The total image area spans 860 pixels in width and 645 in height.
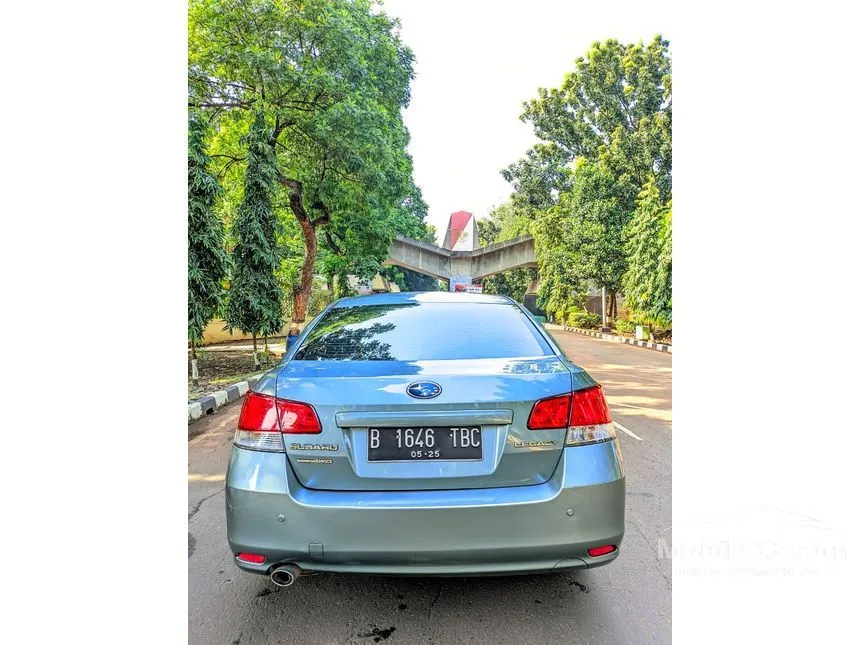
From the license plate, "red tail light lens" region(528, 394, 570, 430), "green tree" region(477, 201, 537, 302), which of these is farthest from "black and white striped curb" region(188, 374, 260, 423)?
"green tree" region(477, 201, 537, 302)

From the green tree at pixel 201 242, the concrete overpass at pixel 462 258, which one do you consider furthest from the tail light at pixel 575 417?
the concrete overpass at pixel 462 258

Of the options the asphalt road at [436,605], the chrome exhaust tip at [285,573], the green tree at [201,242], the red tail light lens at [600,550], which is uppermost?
the green tree at [201,242]

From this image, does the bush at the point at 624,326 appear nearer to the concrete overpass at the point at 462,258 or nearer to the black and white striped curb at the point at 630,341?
the black and white striped curb at the point at 630,341

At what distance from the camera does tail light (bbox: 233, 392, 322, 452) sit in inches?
74.0

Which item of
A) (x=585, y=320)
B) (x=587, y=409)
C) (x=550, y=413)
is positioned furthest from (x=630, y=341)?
(x=550, y=413)

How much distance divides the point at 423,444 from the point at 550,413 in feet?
1.55

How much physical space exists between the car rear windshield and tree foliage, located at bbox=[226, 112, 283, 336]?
8032 mm

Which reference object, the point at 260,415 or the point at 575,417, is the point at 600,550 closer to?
the point at 575,417

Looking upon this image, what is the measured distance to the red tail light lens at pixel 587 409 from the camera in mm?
1940

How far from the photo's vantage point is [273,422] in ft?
6.29

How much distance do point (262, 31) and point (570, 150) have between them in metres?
20.5

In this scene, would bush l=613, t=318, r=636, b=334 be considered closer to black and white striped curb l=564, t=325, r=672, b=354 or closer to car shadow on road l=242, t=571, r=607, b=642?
black and white striped curb l=564, t=325, r=672, b=354
